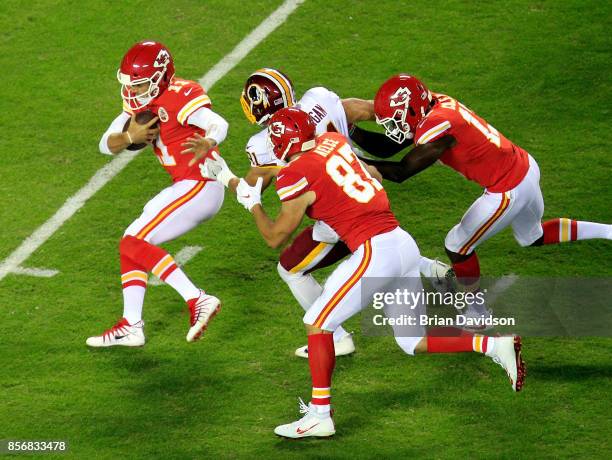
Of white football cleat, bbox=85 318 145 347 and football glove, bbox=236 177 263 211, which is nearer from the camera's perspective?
football glove, bbox=236 177 263 211

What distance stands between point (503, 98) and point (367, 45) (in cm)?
148

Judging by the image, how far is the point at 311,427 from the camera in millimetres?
7309

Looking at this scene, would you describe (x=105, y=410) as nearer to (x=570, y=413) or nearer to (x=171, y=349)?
(x=171, y=349)

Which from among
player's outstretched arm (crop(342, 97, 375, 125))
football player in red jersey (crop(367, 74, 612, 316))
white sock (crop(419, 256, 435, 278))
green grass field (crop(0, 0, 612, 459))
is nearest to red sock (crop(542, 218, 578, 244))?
football player in red jersey (crop(367, 74, 612, 316))

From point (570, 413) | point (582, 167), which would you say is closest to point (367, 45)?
point (582, 167)

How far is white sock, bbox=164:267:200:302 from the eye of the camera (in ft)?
27.2

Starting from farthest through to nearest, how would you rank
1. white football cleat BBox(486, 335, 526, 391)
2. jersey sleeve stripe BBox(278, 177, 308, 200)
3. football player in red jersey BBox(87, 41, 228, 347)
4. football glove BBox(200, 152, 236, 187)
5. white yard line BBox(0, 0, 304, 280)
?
white yard line BBox(0, 0, 304, 280) → football player in red jersey BBox(87, 41, 228, 347) → football glove BBox(200, 152, 236, 187) → white football cleat BBox(486, 335, 526, 391) → jersey sleeve stripe BBox(278, 177, 308, 200)

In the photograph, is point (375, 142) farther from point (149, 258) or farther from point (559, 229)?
point (149, 258)

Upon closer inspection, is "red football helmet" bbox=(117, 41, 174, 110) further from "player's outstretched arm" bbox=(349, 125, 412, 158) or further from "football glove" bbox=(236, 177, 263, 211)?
"player's outstretched arm" bbox=(349, 125, 412, 158)

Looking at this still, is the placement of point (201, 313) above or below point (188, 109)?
below

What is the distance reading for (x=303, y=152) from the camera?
7.39 meters

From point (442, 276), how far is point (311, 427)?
78.7 inches

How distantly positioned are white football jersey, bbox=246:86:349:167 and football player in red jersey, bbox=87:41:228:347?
0.27 m

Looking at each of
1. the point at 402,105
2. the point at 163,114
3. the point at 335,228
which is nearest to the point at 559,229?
the point at 402,105
